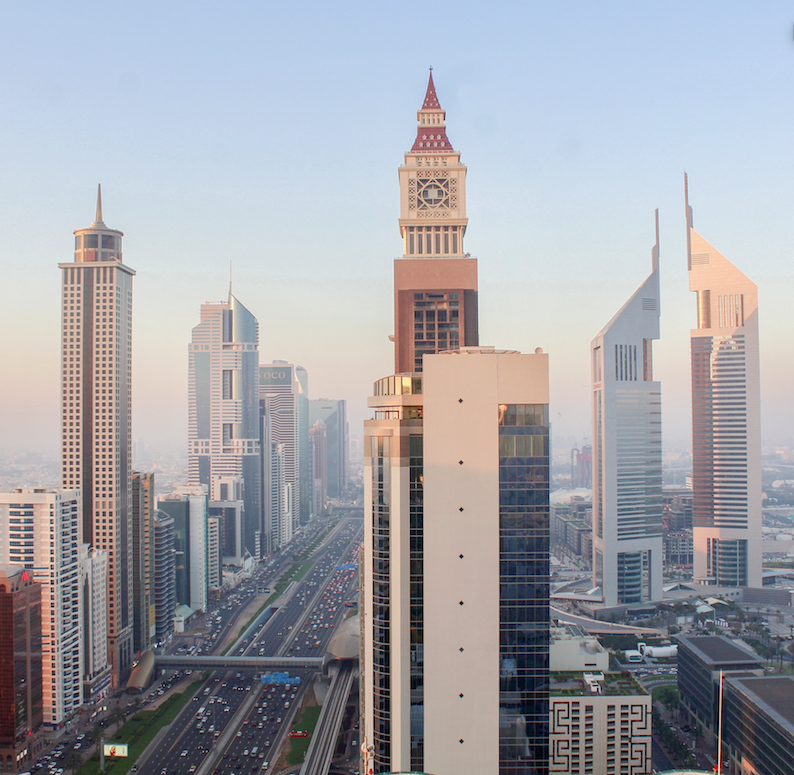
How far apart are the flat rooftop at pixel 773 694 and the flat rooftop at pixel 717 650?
464 centimetres

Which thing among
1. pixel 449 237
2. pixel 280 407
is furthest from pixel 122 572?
pixel 280 407

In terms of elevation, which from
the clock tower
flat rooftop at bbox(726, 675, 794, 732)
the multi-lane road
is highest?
the clock tower

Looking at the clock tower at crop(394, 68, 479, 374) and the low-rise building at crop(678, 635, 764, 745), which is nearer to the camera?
the clock tower at crop(394, 68, 479, 374)

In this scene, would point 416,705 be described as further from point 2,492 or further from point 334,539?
point 334,539

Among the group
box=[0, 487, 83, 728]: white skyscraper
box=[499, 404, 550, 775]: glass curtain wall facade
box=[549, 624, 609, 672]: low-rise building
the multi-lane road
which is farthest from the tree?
box=[499, 404, 550, 775]: glass curtain wall facade

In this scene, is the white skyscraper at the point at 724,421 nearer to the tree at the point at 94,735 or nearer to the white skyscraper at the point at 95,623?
the white skyscraper at the point at 95,623

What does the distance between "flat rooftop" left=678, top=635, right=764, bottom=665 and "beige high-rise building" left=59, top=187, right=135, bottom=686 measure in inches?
1093

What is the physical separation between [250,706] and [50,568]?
10901mm

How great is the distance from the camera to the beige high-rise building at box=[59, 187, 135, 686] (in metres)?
36.7

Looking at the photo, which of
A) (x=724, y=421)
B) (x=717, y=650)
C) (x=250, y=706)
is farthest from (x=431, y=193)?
(x=724, y=421)

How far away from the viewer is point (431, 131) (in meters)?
29.8

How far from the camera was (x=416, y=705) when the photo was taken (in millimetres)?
13141

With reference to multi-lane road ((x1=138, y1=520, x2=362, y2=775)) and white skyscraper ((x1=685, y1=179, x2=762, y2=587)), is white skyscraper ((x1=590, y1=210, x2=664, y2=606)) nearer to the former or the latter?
white skyscraper ((x1=685, y1=179, x2=762, y2=587))

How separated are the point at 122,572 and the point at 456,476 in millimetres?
29618
